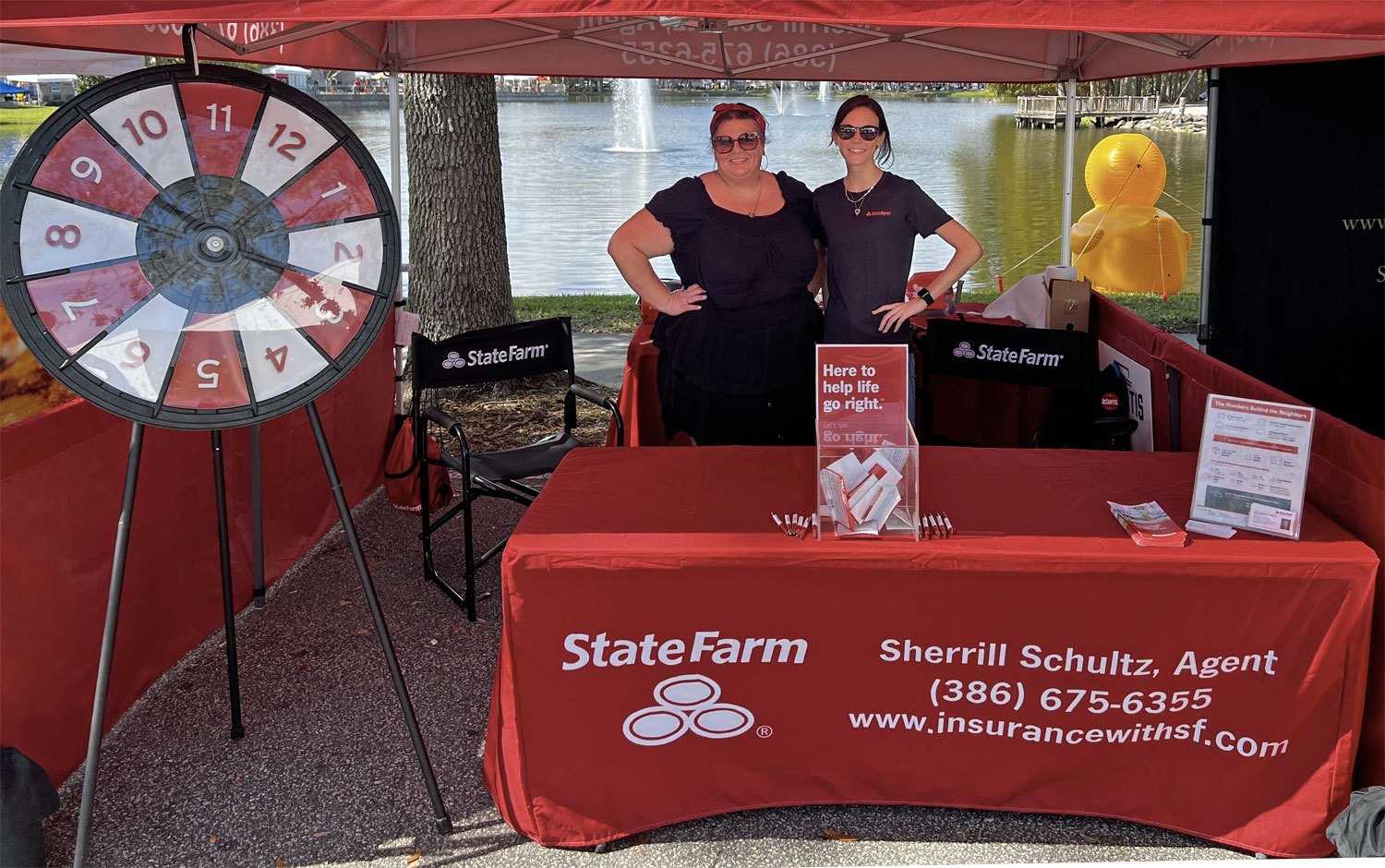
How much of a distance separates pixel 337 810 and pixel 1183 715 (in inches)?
78.3

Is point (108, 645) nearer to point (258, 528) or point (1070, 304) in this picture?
point (258, 528)

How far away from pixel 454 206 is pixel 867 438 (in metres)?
4.50

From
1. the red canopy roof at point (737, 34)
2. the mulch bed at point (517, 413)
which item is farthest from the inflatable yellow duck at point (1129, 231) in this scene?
the mulch bed at point (517, 413)

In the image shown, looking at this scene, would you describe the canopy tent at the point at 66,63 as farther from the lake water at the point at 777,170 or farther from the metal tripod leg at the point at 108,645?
the metal tripod leg at the point at 108,645

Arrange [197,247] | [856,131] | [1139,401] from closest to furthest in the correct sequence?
[197,247], [856,131], [1139,401]

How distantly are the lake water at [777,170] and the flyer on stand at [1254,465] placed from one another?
2.97 meters

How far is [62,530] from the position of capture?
287 centimetres

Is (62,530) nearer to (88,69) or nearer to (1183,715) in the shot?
(1183,715)

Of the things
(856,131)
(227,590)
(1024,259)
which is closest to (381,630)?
(227,590)

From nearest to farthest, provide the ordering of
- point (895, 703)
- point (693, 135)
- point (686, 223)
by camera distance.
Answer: point (895, 703) → point (686, 223) → point (693, 135)

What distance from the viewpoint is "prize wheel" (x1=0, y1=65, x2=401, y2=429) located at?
88.4 inches

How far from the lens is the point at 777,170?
17.8m

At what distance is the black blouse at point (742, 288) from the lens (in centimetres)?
337

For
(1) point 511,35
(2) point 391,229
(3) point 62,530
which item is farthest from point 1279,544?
(1) point 511,35
